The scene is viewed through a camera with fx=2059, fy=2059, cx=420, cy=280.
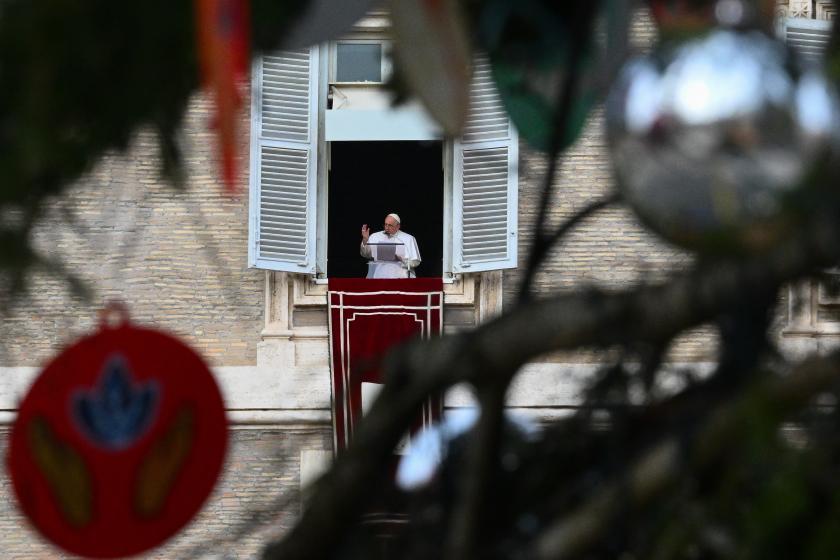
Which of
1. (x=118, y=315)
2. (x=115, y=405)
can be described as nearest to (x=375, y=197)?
(x=118, y=315)

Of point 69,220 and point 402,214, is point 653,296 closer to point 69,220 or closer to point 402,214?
point 69,220

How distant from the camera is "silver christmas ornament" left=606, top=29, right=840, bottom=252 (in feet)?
10.5

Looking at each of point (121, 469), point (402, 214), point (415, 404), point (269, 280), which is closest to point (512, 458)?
point (415, 404)

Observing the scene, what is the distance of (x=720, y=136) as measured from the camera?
10.7ft

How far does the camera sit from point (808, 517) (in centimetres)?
332

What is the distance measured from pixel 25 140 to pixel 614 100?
3.78 feet

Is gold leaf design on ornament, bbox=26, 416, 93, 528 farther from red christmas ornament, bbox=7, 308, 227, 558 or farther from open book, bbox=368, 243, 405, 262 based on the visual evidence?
open book, bbox=368, 243, 405, 262

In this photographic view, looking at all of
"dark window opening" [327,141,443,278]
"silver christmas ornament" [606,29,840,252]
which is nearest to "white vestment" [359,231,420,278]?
"dark window opening" [327,141,443,278]

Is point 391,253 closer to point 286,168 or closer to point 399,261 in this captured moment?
point 399,261

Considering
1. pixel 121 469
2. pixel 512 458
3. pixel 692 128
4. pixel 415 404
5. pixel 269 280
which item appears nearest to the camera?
pixel 692 128

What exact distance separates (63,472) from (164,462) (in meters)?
0.25

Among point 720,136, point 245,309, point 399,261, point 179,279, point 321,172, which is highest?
point 720,136

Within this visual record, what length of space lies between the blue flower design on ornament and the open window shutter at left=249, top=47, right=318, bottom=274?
10473 mm

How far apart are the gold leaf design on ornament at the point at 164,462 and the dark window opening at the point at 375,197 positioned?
12.8 meters
